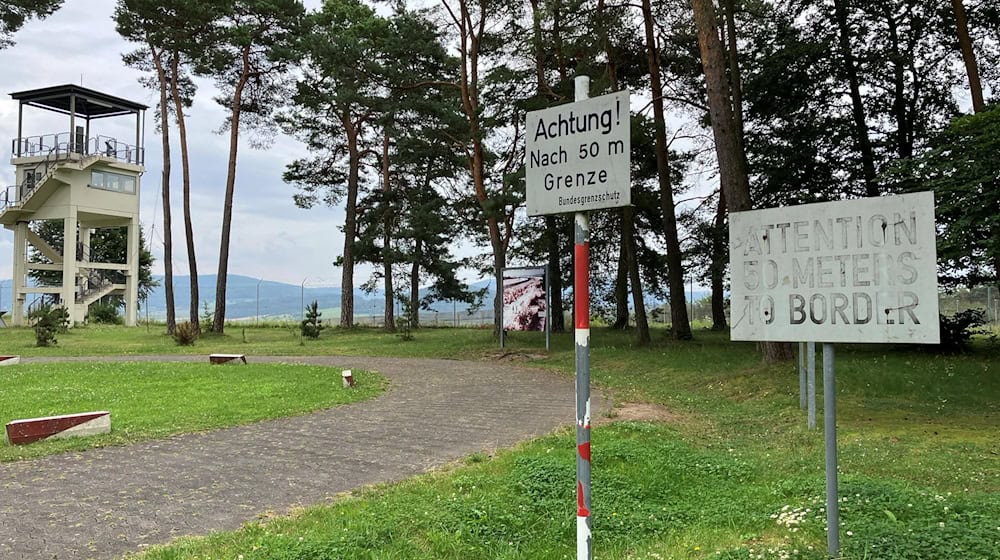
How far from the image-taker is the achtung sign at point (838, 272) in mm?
3205

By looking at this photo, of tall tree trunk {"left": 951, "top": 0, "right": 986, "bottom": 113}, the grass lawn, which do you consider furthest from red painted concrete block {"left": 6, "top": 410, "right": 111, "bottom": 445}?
tall tree trunk {"left": 951, "top": 0, "right": 986, "bottom": 113}

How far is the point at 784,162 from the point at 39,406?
18044 millimetres

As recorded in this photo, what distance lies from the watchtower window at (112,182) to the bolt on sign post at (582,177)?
120 feet

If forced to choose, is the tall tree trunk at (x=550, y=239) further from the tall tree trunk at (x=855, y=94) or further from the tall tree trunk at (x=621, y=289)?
the tall tree trunk at (x=855, y=94)

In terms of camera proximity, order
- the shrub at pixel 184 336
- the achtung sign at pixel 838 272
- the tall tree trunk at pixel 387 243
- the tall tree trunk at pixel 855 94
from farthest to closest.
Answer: the tall tree trunk at pixel 387 243 → the shrub at pixel 184 336 → the tall tree trunk at pixel 855 94 → the achtung sign at pixel 838 272

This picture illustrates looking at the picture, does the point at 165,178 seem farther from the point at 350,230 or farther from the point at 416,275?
the point at 416,275

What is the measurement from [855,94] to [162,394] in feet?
62.2

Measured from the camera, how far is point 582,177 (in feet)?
10.2

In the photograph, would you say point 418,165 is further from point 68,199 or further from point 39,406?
point 39,406

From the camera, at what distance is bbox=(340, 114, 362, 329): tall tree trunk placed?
3216 centimetres

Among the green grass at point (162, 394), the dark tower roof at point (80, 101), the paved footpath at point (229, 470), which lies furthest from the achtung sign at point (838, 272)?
the dark tower roof at point (80, 101)

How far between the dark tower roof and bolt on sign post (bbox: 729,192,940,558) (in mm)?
36678

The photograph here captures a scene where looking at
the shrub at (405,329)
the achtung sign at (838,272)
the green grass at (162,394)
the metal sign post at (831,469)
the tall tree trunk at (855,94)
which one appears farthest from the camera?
the shrub at (405,329)

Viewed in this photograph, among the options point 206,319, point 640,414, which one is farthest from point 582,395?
point 206,319
